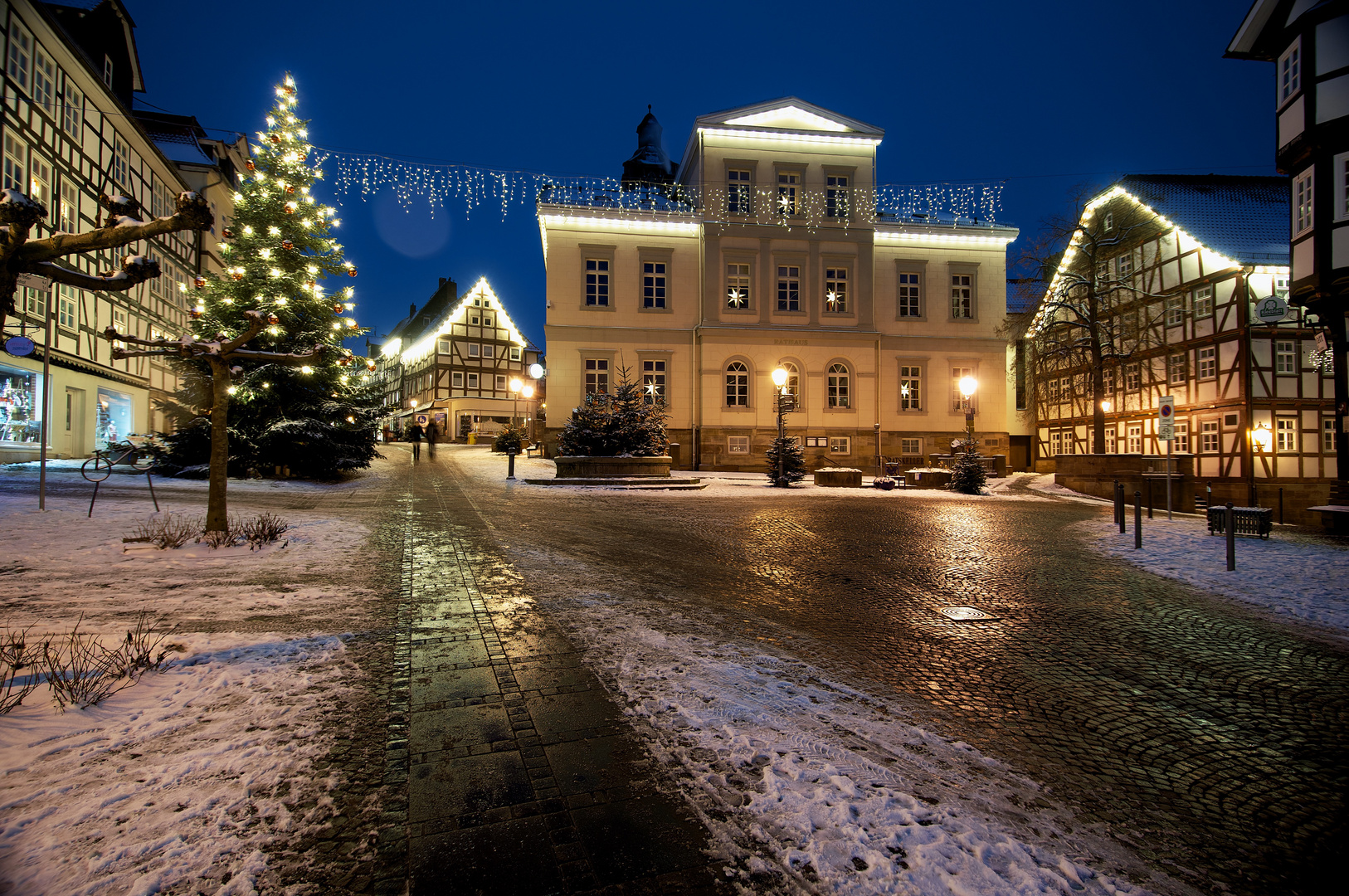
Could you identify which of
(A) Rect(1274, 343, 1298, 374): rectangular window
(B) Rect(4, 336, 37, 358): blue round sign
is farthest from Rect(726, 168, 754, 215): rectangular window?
(B) Rect(4, 336, 37, 358): blue round sign

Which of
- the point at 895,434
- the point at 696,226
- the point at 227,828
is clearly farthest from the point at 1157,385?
the point at 227,828

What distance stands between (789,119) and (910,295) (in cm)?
993

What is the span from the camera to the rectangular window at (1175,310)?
27.6 metres

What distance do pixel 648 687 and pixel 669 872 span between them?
1.64 m

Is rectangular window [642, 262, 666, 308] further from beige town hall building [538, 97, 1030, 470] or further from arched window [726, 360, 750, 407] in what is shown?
arched window [726, 360, 750, 407]

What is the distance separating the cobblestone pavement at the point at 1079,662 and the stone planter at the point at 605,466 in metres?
8.58

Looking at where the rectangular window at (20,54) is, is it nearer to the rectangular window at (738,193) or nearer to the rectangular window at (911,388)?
the rectangular window at (738,193)

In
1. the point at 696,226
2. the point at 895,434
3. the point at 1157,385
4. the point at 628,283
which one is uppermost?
the point at 696,226

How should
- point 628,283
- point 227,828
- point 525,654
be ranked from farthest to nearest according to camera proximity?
point 628,283
point 525,654
point 227,828

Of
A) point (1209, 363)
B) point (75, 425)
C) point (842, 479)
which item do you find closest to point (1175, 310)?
point (1209, 363)

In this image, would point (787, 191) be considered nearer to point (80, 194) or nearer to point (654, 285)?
point (654, 285)

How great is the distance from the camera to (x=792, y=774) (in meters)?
2.85

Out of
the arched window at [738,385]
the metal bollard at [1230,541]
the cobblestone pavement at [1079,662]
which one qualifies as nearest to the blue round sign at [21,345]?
the cobblestone pavement at [1079,662]

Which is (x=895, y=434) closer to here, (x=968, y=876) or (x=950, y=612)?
(x=950, y=612)
